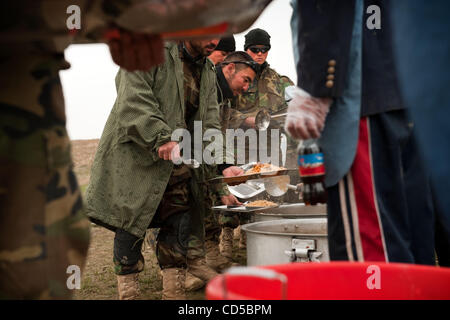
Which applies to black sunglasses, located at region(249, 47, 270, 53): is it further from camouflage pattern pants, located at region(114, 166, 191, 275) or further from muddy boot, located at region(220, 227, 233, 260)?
camouflage pattern pants, located at region(114, 166, 191, 275)

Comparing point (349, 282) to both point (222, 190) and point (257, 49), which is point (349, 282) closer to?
point (222, 190)

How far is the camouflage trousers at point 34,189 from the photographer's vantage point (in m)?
1.10

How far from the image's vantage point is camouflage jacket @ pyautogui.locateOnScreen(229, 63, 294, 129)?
5.34 m

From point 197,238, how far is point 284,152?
1998 mm

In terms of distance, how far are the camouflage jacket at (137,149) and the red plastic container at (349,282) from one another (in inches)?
60.3

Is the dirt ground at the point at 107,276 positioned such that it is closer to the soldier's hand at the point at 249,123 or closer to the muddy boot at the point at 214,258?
the muddy boot at the point at 214,258

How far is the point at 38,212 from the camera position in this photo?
1.13m

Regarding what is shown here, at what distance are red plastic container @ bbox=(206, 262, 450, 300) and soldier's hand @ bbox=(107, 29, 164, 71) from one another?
2.02ft

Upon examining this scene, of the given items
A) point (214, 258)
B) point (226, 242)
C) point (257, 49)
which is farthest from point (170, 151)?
point (257, 49)

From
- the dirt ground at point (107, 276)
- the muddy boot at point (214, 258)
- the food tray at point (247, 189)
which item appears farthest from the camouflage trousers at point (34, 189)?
the food tray at point (247, 189)

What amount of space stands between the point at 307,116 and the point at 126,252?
174 centimetres

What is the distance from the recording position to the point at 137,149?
296 cm

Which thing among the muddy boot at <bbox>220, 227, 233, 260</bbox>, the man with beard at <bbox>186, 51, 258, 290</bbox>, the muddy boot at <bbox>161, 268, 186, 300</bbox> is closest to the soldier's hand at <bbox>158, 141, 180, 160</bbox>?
the muddy boot at <bbox>161, 268, 186, 300</bbox>

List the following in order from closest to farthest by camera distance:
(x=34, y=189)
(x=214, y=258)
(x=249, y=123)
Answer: (x=34, y=189) < (x=214, y=258) < (x=249, y=123)
